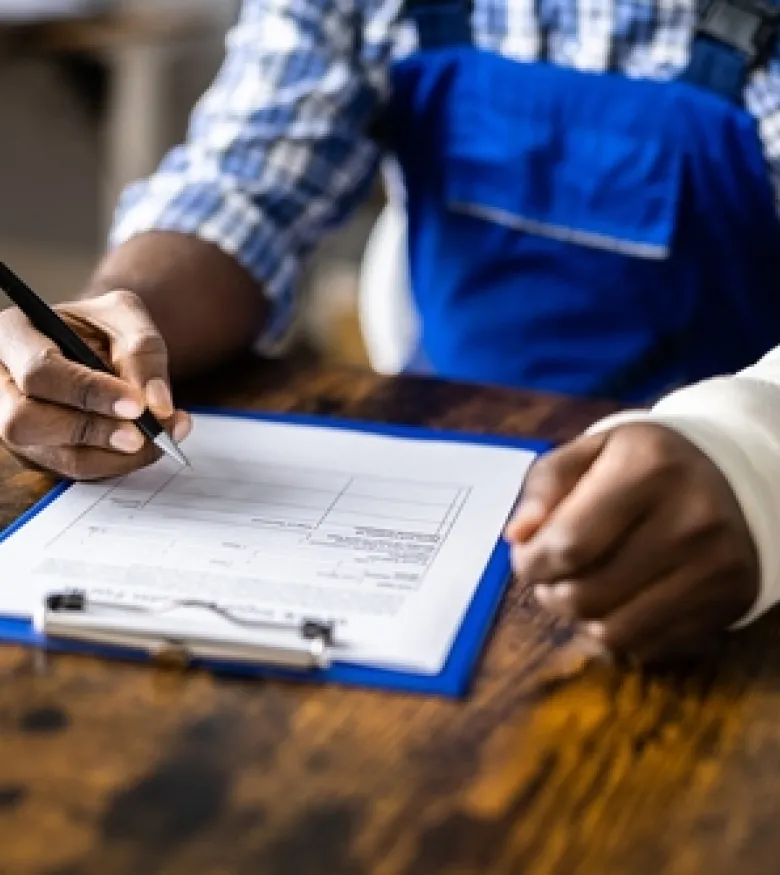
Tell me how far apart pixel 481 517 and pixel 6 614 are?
24cm

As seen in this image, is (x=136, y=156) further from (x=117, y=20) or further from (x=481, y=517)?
(x=481, y=517)

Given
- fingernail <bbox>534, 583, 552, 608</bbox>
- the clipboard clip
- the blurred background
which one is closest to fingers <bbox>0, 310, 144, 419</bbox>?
the clipboard clip

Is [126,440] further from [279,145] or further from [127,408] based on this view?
[279,145]

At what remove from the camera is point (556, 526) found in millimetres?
550

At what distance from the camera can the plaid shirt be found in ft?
3.28

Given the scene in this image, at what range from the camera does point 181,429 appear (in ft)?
2.49

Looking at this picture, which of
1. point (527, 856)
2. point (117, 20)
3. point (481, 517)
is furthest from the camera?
point (117, 20)

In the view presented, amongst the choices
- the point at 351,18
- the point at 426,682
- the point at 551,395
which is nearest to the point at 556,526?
the point at 426,682

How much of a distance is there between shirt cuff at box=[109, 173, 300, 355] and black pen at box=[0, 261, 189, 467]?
231 millimetres

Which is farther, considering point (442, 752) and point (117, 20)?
point (117, 20)

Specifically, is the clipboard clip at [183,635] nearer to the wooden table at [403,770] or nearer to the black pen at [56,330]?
the wooden table at [403,770]

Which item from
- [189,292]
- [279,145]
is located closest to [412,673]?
[189,292]

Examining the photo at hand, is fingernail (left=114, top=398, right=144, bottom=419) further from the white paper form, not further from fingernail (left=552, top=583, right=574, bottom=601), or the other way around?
fingernail (left=552, top=583, right=574, bottom=601)

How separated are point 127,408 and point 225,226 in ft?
1.01
